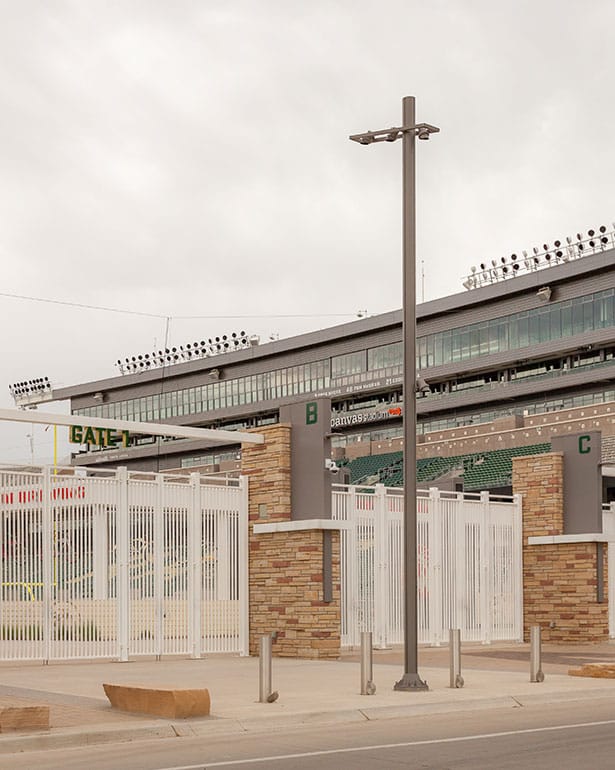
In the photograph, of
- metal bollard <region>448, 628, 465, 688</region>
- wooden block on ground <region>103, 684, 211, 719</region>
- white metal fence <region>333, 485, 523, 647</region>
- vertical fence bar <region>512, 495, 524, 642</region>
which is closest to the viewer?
wooden block on ground <region>103, 684, 211, 719</region>

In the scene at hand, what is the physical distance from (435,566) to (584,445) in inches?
197

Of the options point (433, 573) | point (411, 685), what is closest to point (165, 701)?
point (411, 685)

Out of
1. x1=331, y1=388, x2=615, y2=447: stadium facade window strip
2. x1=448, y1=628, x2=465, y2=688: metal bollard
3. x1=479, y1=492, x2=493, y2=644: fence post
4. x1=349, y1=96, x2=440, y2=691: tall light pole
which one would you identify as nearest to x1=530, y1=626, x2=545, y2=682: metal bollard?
x1=448, y1=628, x2=465, y2=688: metal bollard

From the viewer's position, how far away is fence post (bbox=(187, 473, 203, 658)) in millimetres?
23531

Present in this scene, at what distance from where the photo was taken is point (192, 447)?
112 metres

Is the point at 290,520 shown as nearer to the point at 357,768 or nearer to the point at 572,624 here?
the point at 572,624

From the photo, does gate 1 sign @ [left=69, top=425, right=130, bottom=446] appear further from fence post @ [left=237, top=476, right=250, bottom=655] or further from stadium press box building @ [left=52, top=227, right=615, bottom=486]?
stadium press box building @ [left=52, top=227, right=615, bottom=486]

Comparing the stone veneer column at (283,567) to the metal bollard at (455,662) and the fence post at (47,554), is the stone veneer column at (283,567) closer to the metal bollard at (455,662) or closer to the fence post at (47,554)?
the fence post at (47,554)

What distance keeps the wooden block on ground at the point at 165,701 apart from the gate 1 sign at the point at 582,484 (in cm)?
1803

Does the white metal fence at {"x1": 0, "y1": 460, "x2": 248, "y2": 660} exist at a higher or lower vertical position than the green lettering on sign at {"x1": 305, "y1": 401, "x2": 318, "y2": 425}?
lower

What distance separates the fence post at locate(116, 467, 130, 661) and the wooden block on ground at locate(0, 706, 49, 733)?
32.0 feet

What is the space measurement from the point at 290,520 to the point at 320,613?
6.02ft

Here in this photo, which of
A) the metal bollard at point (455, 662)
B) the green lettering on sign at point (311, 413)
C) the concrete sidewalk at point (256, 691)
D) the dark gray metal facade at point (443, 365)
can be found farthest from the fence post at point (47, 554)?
the dark gray metal facade at point (443, 365)

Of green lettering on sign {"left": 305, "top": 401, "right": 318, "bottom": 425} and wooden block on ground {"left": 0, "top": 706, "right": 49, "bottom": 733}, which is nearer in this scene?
wooden block on ground {"left": 0, "top": 706, "right": 49, "bottom": 733}
